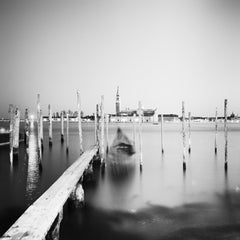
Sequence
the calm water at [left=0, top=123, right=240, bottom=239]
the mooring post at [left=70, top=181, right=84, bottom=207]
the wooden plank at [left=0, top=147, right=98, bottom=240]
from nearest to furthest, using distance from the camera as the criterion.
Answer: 1. the wooden plank at [left=0, top=147, right=98, bottom=240]
2. the calm water at [left=0, top=123, right=240, bottom=239]
3. the mooring post at [left=70, top=181, right=84, bottom=207]

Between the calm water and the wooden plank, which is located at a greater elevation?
the wooden plank

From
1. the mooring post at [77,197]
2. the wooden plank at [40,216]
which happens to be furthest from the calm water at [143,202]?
the wooden plank at [40,216]

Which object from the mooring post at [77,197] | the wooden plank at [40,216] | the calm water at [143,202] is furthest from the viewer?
the mooring post at [77,197]

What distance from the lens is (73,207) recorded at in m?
7.50

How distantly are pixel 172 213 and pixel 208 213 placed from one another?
1.14 metres

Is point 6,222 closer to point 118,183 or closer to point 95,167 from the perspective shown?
point 118,183

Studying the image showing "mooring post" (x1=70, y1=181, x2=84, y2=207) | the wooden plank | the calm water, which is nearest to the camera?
the wooden plank

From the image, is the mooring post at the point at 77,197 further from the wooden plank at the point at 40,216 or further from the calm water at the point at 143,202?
the wooden plank at the point at 40,216

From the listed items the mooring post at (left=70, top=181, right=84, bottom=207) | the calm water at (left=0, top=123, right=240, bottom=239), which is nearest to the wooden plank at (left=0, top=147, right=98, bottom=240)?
the mooring post at (left=70, top=181, right=84, bottom=207)

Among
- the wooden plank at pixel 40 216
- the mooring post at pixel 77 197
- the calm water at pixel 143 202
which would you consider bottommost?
the calm water at pixel 143 202

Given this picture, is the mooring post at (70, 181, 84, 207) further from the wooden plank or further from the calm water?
the wooden plank

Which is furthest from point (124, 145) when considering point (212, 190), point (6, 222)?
point (6, 222)

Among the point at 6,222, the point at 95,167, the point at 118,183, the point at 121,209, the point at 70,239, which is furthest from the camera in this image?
the point at 95,167

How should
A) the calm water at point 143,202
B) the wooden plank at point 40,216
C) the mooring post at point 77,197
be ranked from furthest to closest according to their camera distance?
the mooring post at point 77,197, the calm water at point 143,202, the wooden plank at point 40,216
